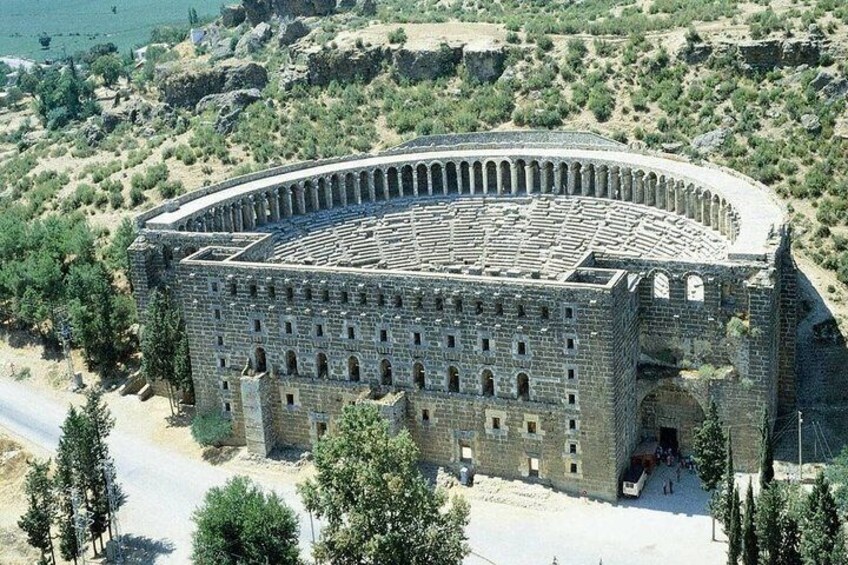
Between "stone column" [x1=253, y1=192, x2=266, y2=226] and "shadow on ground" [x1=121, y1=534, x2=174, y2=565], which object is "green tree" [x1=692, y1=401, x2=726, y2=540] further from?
"stone column" [x1=253, y1=192, x2=266, y2=226]

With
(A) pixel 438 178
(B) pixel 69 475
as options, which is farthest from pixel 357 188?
(B) pixel 69 475

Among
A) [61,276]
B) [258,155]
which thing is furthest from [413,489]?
[258,155]

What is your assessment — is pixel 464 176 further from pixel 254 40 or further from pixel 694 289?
pixel 254 40

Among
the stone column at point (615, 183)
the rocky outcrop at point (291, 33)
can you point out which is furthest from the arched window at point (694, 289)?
the rocky outcrop at point (291, 33)

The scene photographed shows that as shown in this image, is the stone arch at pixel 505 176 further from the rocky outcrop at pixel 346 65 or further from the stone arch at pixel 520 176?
the rocky outcrop at pixel 346 65

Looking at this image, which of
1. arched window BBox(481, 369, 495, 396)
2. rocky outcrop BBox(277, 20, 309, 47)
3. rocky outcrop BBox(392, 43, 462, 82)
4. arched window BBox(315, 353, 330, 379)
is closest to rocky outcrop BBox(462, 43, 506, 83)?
rocky outcrop BBox(392, 43, 462, 82)

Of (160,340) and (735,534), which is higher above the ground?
(160,340)

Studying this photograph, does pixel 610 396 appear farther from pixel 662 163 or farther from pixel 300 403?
pixel 662 163
